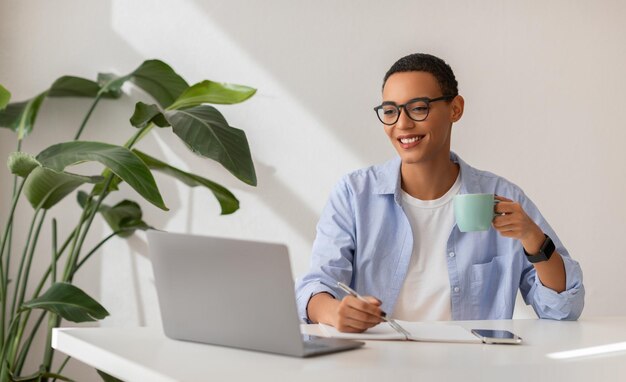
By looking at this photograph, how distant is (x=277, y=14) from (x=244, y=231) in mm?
825

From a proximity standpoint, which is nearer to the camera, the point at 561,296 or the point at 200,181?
the point at 561,296

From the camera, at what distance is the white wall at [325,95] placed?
2951 millimetres

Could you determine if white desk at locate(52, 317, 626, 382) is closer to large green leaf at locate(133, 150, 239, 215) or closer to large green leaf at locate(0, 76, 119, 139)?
large green leaf at locate(133, 150, 239, 215)

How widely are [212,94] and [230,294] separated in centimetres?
147

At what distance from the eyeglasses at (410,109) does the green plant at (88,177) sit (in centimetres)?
48

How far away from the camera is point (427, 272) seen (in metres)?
1.98

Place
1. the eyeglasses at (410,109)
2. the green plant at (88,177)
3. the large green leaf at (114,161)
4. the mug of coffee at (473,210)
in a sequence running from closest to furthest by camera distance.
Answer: the mug of coffee at (473,210) → the eyeglasses at (410,109) → the large green leaf at (114,161) → the green plant at (88,177)

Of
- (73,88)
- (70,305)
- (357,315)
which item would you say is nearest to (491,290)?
(357,315)

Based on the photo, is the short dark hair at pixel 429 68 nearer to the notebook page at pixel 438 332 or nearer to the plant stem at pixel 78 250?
the notebook page at pixel 438 332

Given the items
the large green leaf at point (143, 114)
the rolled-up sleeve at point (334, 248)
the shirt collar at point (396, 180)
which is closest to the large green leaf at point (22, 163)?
the large green leaf at point (143, 114)

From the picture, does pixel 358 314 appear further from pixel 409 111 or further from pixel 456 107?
pixel 456 107

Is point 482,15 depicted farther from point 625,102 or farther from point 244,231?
point 244,231

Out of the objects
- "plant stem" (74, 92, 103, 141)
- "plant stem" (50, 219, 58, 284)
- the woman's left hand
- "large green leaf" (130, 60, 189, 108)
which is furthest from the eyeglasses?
"plant stem" (50, 219, 58, 284)

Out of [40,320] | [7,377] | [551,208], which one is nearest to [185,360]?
[7,377]
